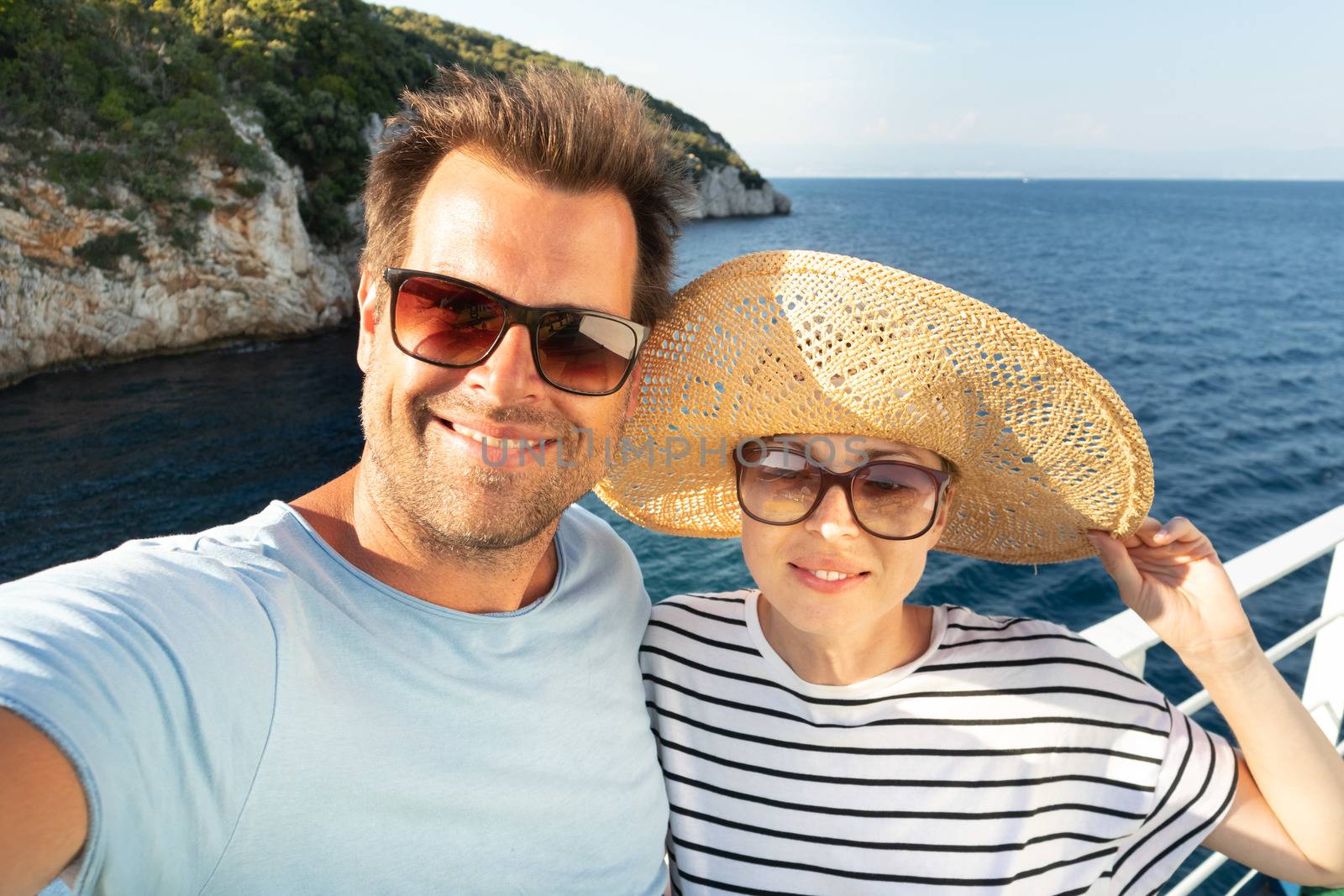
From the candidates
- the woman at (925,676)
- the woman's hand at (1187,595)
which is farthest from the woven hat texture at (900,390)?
the woman's hand at (1187,595)

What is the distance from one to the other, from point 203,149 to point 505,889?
2676cm

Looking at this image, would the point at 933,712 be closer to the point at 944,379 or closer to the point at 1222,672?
the point at 1222,672

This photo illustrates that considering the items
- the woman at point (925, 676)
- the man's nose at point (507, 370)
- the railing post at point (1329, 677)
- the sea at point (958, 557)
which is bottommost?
the sea at point (958, 557)

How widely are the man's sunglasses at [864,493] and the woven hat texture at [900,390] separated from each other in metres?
0.08

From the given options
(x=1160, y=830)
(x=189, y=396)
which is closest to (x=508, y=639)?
(x=1160, y=830)

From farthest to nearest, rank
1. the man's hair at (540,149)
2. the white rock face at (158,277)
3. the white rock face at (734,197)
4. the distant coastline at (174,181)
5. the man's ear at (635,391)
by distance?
1. the white rock face at (734,197)
2. the distant coastline at (174,181)
3. the white rock face at (158,277)
4. the man's ear at (635,391)
5. the man's hair at (540,149)

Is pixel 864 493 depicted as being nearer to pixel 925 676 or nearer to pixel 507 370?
pixel 925 676

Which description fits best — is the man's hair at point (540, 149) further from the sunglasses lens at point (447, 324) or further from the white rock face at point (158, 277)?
the white rock face at point (158, 277)

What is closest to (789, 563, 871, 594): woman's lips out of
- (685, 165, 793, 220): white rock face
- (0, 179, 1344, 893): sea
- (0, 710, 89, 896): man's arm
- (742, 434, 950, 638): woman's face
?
(742, 434, 950, 638): woman's face

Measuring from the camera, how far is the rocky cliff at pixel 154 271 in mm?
19375

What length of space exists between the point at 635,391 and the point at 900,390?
25.5 inches

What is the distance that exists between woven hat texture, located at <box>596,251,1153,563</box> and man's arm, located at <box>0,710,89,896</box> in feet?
4.09

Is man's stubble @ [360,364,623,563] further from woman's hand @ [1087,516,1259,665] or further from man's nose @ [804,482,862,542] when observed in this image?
woman's hand @ [1087,516,1259,665]

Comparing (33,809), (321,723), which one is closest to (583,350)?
(321,723)
